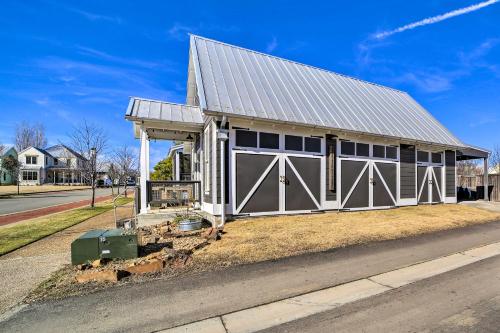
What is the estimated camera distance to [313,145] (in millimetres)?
11508

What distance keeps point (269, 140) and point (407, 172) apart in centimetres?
810

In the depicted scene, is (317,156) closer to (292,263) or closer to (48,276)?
(292,263)

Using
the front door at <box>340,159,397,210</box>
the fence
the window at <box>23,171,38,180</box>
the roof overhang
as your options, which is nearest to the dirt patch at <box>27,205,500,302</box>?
the front door at <box>340,159,397,210</box>

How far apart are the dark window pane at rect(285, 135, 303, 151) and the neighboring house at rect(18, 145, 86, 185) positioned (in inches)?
1996

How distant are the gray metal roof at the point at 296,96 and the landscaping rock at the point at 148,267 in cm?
535

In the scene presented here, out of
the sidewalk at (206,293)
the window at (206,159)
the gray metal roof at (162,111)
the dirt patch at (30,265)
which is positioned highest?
the gray metal roof at (162,111)

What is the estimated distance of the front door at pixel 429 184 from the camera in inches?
587

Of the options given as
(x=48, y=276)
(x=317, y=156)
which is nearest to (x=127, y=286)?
(x=48, y=276)

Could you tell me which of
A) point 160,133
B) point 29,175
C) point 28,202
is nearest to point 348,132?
point 160,133

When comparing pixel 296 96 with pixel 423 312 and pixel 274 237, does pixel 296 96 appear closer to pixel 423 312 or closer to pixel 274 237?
pixel 274 237

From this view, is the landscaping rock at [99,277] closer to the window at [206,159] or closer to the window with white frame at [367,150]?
the window at [206,159]

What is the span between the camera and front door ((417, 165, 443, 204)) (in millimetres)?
14898

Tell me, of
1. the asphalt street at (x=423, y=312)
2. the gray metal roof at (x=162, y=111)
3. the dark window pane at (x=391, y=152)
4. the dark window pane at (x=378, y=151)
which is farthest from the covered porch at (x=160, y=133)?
the dark window pane at (x=391, y=152)

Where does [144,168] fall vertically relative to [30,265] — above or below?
above
